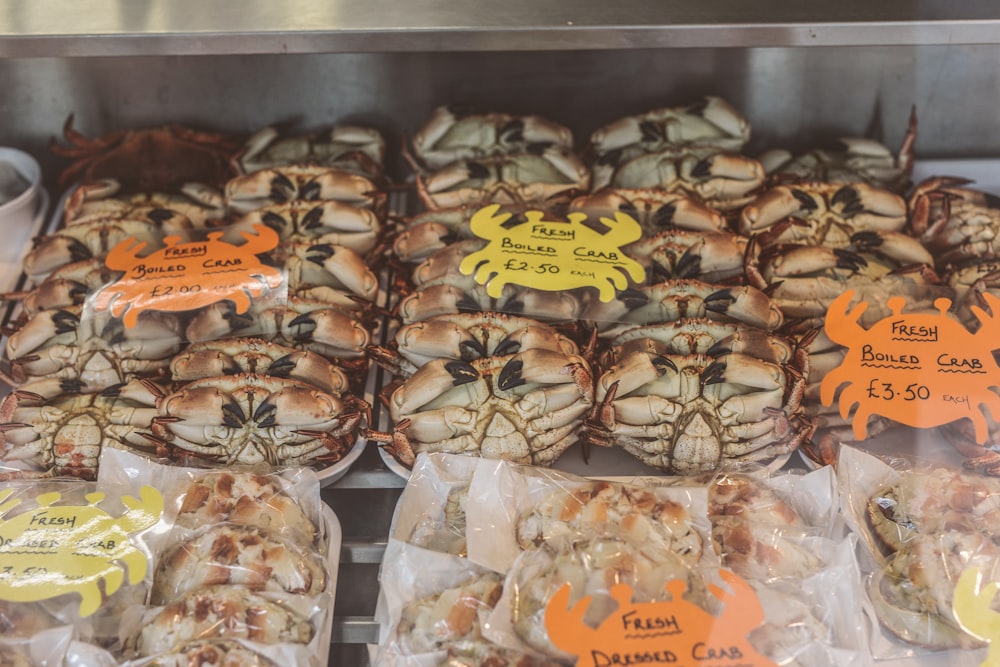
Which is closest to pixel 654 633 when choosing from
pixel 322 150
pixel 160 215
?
pixel 160 215

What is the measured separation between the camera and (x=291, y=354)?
7.86 feet

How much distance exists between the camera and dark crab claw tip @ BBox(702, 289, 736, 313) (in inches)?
96.5

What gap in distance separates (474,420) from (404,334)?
30 centimetres

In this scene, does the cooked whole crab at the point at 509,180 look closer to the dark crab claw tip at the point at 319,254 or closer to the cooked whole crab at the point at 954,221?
the dark crab claw tip at the point at 319,254

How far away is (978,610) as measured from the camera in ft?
6.12

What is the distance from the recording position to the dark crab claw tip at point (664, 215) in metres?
2.68

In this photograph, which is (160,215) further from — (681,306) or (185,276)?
(681,306)

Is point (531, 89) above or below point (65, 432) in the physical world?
above

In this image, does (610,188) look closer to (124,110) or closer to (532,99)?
(532,99)

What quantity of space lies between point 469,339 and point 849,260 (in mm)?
1119

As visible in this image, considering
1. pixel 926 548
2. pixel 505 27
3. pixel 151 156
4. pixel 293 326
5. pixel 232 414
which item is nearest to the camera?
pixel 926 548

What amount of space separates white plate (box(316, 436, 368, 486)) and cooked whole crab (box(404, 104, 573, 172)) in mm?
1094

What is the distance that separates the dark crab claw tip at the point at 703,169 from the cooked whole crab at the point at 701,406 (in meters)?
→ 0.74

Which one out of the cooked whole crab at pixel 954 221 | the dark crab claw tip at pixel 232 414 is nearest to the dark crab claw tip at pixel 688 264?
the cooked whole crab at pixel 954 221
